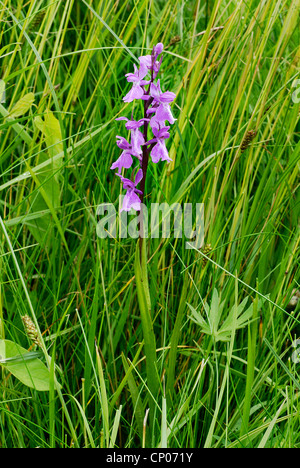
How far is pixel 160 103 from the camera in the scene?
38.3 inches

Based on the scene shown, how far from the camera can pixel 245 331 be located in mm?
1336

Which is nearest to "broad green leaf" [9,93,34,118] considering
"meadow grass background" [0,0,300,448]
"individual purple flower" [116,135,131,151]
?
"meadow grass background" [0,0,300,448]

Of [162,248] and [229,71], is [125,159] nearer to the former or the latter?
[162,248]

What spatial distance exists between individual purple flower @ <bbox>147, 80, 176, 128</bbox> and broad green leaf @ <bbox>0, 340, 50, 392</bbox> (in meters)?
0.55

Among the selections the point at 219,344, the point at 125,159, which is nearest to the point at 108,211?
the point at 125,159

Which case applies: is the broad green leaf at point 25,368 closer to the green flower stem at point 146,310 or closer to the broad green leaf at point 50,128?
the green flower stem at point 146,310

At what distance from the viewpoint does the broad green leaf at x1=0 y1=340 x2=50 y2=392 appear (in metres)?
1.05

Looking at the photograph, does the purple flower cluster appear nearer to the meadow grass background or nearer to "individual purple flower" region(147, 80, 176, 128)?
"individual purple flower" region(147, 80, 176, 128)

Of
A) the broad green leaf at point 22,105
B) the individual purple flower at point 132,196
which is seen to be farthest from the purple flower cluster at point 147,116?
the broad green leaf at point 22,105

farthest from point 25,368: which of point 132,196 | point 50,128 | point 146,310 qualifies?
point 50,128

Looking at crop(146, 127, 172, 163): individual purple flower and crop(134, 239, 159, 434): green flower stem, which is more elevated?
crop(146, 127, 172, 163): individual purple flower

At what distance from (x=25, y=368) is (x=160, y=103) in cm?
62

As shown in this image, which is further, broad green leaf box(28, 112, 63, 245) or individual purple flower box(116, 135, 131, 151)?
broad green leaf box(28, 112, 63, 245)
